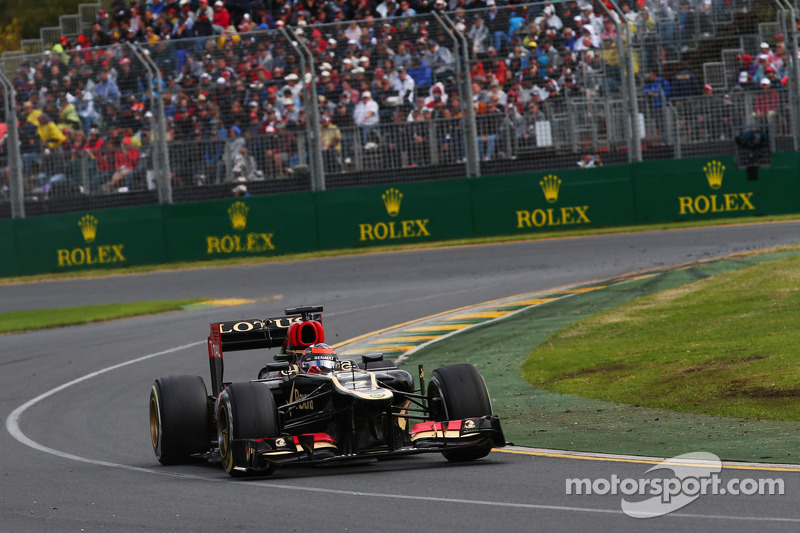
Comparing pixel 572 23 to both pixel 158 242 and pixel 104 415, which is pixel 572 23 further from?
pixel 104 415

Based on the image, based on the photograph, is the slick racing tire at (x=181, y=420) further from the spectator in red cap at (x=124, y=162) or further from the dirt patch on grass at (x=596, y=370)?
the spectator in red cap at (x=124, y=162)

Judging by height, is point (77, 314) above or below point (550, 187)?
below

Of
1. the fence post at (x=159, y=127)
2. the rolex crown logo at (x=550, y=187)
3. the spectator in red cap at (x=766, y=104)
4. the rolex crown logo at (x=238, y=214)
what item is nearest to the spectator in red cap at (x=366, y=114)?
the rolex crown logo at (x=238, y=214)

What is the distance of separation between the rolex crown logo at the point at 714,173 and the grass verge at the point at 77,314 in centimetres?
1204

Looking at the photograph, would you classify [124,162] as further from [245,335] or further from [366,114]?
[245,335]

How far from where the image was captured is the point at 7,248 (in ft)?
95.7

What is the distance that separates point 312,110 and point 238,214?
3080mm

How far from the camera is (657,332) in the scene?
15812 millimetres

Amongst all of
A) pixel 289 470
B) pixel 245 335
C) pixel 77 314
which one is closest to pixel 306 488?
pixel 289 470

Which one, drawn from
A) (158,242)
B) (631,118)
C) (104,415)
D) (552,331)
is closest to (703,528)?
(104,415)

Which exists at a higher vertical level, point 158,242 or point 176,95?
point 176,95

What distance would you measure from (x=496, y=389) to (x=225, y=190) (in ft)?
52.7

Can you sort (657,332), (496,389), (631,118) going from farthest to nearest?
(631,118)
(657,332)
(496,389)

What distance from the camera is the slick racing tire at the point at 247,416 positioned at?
9.26 metres
